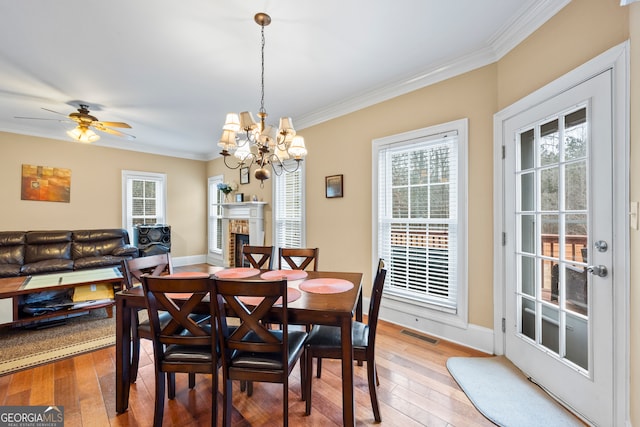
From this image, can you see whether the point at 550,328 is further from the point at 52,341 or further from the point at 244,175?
the point at 244,175

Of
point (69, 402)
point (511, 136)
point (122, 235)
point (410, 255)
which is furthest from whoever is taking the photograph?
point (122, 235)

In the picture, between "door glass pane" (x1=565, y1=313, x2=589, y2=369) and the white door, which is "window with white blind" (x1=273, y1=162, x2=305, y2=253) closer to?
the white door

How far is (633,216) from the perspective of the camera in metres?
1.36

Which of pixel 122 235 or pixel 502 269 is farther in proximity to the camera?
pixel 122 235

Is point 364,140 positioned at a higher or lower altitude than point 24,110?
lower

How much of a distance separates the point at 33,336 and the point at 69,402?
1.52 m

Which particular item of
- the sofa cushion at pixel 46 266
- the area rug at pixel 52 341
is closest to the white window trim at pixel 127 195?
the sofa cushion at pixel 46 266

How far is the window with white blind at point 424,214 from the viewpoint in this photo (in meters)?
2.57

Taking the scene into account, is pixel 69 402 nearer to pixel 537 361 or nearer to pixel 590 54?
pixel 537 361

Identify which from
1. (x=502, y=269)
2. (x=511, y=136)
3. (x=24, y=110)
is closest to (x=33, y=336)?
(x=24, y=110)

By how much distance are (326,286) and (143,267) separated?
4.98 feet

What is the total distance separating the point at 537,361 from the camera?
77.3 inches

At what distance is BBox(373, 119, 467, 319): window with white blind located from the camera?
2.57 m

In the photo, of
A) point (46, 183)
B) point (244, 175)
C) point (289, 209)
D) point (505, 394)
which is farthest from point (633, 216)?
point (46, 183)
